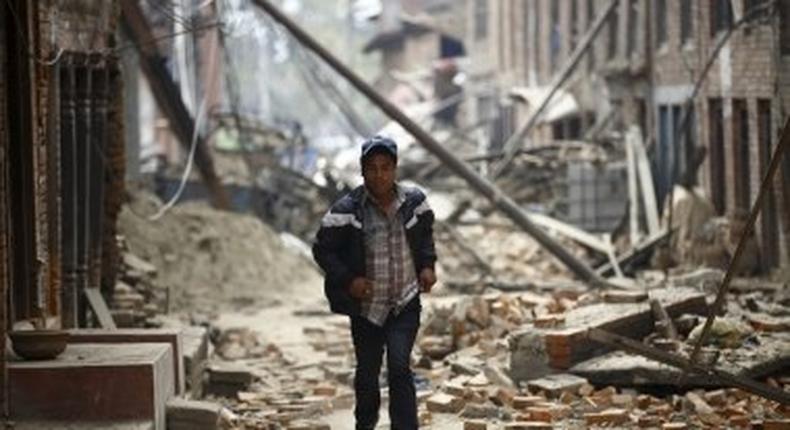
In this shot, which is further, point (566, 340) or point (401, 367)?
point (566, 340)

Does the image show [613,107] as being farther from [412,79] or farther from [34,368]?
[412,79]

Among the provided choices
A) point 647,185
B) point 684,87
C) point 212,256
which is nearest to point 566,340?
point 212,256

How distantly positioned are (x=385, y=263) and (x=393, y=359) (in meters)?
0.60

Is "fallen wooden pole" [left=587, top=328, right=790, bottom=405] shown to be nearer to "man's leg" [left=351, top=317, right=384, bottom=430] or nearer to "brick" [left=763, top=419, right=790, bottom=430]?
"brick" [left=763, top=419, right=790, bottom=430]

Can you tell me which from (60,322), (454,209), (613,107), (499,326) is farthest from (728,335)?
(613,107)

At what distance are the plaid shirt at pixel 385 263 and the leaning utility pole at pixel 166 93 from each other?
31.8ft

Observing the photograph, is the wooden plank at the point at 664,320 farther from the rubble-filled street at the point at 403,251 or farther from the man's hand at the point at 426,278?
the man's hand at the point at 426,278

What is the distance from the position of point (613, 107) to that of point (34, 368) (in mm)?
21446

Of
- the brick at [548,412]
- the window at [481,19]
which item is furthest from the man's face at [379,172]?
the window at [481,19]

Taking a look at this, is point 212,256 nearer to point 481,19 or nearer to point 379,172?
point 379,172

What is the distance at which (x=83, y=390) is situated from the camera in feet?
32.8

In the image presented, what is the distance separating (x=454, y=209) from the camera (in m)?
27.7

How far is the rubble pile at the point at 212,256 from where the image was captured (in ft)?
71.2

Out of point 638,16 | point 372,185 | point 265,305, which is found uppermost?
point 638,16
